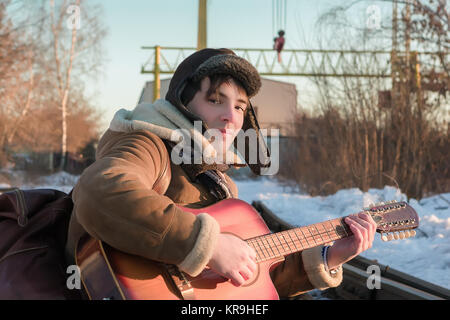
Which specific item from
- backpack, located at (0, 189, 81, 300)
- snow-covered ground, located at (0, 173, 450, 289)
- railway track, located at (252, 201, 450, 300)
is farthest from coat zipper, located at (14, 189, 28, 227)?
snow-covered ground, located at (0, 173, 450, 289)

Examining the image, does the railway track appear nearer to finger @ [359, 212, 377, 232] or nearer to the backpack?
finger @ [359, 212, 377, 232]

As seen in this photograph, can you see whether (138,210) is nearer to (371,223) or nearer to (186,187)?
(186,187)

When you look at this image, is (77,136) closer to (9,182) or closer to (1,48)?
(9,182)

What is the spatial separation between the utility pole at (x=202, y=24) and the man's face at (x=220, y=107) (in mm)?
10850

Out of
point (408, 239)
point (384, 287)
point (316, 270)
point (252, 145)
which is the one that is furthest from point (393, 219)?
point (408, 239)

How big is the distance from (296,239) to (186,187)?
2.14 feet

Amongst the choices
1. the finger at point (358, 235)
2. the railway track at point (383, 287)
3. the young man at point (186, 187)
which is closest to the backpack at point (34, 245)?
the young man at point (186, 187)

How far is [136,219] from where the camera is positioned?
5.03 ft

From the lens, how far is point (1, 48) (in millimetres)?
13320

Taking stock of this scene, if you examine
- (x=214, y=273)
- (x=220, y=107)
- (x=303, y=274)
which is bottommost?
(x=303, y=274)

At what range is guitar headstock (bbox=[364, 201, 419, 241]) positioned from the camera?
2.41m

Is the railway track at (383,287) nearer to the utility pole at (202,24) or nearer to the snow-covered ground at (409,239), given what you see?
the snow-covered ground at (409,239)

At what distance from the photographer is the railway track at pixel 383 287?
2.93 m

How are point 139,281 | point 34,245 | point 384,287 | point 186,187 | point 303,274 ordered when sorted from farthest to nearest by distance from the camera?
point 384,287 → point 303,274 → point 186,187 → point 34,245 → point 139,281
